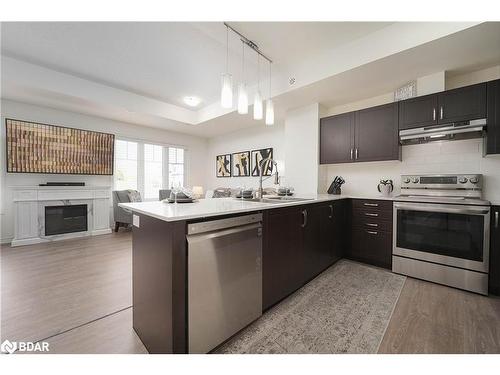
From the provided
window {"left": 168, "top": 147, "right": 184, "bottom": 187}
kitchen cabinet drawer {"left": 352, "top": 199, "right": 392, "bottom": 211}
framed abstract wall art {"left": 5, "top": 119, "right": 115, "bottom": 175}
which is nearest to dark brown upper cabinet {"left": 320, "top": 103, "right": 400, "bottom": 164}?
kitchen cabinet drawer {"left": 352, "top": 199, "right": 392, "bottom": 211}

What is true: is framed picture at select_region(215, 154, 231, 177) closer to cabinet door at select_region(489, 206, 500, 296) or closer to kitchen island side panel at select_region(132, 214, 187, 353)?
kitchen island side panel at select_region(132, 214, 187, 353)

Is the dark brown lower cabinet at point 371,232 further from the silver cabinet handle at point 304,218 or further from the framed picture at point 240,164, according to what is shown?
the framed picture at point 240,164

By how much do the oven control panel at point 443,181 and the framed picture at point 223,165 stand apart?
391cm

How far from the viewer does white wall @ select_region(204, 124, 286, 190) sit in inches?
183

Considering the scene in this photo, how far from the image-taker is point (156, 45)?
254cm

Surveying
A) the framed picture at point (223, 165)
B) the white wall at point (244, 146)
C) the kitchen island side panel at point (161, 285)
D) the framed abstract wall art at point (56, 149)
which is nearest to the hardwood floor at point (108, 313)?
the kitchen island side panel at point (161, 285)

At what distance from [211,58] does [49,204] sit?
3.98 metres

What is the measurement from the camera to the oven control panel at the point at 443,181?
2.33 metres

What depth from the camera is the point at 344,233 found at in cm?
301

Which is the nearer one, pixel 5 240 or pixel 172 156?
pixel 5 240

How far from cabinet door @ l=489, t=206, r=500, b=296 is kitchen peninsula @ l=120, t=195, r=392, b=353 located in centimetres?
188
